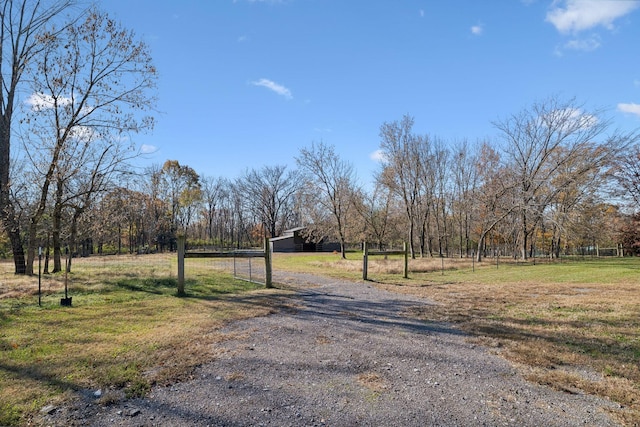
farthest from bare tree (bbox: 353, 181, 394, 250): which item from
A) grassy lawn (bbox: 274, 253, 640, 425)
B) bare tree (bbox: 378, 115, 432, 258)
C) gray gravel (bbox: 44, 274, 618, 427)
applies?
gray gravel (bbox: 44, 274, 618, 427)

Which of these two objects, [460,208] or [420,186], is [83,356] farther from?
[460,208]

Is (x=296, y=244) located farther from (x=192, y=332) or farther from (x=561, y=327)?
(x=561, y=327)

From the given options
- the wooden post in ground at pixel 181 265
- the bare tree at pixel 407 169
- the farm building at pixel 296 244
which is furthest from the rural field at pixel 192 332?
the farm building at pixel 296 244

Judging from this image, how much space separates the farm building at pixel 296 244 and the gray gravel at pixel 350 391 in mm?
37581

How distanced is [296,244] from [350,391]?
41.6m

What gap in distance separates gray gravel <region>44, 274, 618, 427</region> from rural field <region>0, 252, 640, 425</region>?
279 millimetres

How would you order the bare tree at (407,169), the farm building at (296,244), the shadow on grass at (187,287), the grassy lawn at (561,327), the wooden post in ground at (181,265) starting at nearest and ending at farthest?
the grassy lawn at (561,327), the wooden post in ground at (181,265), the shadow on grass at (187,287), the bare tree at (407,169), the farm building at (296,244)

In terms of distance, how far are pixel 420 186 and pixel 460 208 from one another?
5518mm

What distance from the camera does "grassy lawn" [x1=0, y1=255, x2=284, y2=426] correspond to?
143 inches

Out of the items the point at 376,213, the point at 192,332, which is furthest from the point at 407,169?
the point at 192,332

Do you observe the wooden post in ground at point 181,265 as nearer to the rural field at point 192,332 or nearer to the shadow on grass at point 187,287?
the shadow on grass at point 187,287

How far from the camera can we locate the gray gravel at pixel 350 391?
117 inches

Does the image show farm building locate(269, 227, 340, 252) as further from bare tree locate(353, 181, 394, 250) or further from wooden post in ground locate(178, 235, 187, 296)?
wooden post in ground locate(178, 235, 187, 296)

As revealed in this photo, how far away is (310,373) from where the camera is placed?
3.98 m
